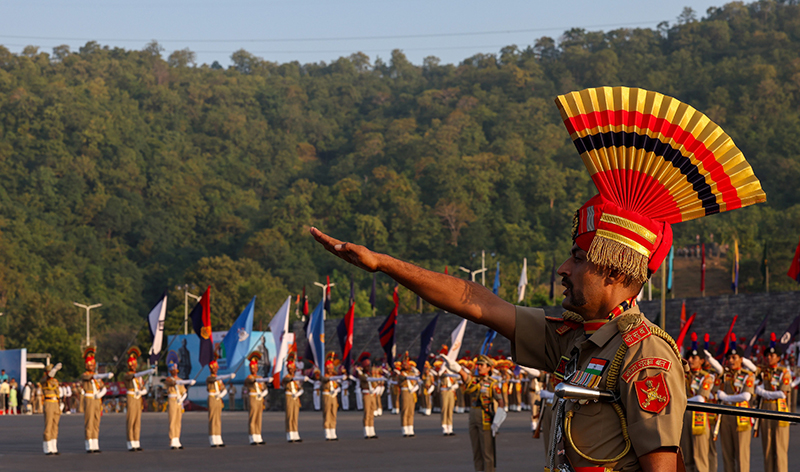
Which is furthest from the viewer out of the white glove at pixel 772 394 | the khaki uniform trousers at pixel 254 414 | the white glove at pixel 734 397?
the khaki uniform trousers at pixel 254 414

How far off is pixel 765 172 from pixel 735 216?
10.5m

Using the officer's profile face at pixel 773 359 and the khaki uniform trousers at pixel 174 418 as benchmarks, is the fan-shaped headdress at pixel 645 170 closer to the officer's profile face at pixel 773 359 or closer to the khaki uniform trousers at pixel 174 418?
the officer's profile face at pixel 773 359

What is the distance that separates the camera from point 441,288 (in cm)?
328

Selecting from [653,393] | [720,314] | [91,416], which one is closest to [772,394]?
[653,393]

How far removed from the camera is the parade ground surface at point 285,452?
52.6 feet

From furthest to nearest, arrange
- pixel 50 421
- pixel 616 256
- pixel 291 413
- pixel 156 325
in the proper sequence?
pixel 156 325 < pixel 291 413 < pixel 50 421 < pixel 616 256

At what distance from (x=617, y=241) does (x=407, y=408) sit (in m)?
20.6

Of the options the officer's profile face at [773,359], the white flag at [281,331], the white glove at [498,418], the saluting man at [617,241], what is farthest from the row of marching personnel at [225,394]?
the saluting man at [617,241]

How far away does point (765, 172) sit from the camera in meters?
91.0

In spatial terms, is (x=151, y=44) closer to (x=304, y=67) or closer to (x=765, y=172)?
(x=304, y=67)

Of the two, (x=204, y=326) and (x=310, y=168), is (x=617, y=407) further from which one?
(x=310, y=168)

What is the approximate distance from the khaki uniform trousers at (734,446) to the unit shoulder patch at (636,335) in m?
10.6

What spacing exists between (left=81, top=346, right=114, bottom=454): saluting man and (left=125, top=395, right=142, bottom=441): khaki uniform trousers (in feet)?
1.96

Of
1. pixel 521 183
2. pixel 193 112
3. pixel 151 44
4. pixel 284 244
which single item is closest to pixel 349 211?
pixel 284 244
